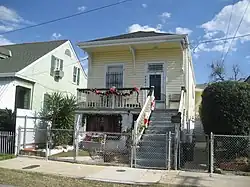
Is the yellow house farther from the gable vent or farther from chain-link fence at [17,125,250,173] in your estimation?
chain-link fence at [17,125,250,173]

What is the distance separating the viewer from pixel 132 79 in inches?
704

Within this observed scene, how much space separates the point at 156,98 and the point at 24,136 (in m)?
7.64

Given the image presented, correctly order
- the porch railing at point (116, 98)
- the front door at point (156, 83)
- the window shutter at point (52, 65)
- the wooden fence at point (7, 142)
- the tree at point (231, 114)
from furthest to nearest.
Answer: the window shutter at point (52, 65) → the front door at point (156, 83) → the porch railing at point (116, 98) → the wooden fence at point (7, 142) → the tree at point (231, 114)

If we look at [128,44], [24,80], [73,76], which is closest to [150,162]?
[128,44]

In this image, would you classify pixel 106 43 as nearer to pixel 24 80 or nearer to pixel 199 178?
pixel 24 80

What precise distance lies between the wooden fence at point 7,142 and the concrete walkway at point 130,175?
5.62 ft

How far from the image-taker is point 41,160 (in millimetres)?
12344

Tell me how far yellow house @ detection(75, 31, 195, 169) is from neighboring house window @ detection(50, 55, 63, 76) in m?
4.92

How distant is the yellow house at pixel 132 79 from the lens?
1614 cm

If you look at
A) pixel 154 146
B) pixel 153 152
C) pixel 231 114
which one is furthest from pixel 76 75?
pixel 231 114

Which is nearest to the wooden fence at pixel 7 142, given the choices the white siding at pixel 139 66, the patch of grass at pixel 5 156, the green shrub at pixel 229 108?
the patch of grass at pixel 5 156

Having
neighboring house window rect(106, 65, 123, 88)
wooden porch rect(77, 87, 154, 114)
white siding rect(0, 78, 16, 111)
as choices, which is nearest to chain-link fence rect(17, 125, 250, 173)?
wooden porch rect(77, 87, 154, 114)

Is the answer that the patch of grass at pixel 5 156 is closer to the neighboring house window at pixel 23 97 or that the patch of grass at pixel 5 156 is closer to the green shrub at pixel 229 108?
the neighboring house window at pixel 23 97

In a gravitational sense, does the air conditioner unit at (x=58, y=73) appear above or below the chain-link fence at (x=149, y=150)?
above
